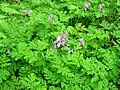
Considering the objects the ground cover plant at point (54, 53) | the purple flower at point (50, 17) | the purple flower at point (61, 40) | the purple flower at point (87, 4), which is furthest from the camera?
the purple flower at point (87, 4)

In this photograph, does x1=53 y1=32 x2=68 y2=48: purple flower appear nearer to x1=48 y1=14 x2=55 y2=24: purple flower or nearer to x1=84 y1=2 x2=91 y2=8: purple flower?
x1=48 y1=14 x2=55 y2=24: purple flower

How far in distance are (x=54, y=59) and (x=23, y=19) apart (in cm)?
107

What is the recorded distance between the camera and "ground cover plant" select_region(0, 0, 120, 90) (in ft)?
10.8

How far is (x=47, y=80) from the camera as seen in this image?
11.3 feet

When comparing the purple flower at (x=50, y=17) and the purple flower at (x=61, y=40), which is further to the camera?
the purple flower at (x=50, y=17)

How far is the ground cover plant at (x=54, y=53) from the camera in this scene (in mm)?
3297

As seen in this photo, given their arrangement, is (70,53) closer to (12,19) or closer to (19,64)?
(19,64)

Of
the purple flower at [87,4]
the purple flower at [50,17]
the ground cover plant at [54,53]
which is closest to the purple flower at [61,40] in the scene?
the ground cover plant at [54,53]

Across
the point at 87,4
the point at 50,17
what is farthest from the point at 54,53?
the point at 87,4

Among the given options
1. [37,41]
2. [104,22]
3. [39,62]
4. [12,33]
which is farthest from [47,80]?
[104,22]

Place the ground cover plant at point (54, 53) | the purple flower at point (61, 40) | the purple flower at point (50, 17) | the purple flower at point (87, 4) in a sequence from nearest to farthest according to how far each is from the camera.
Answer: the ground cover plant at point (54, 53)
the purple flower at point (61, 40)
the purple flower at point (50, 17)
the purple flower at point (87, 4)

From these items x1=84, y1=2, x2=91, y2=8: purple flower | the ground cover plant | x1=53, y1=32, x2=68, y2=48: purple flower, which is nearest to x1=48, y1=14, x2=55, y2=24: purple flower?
the ground cover plant

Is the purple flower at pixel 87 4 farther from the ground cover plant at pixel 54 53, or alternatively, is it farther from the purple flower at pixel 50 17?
the purple flower at pixel 50 17

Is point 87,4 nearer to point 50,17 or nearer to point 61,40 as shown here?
point 50,17
